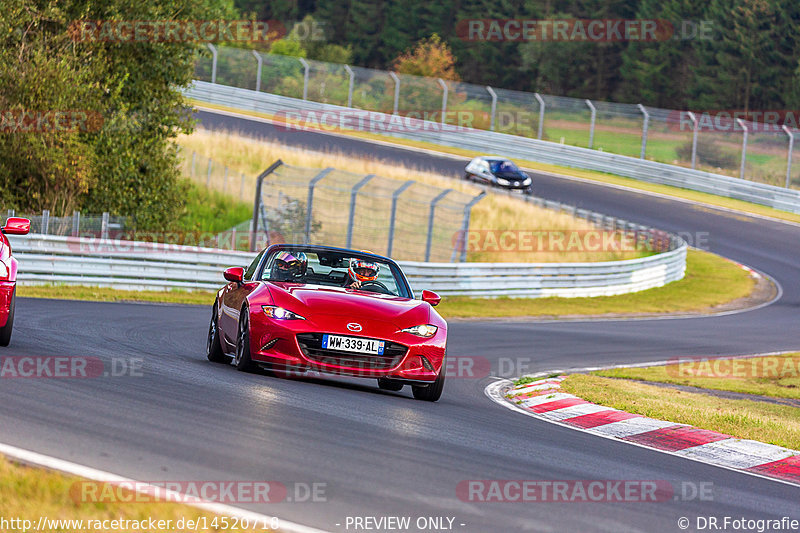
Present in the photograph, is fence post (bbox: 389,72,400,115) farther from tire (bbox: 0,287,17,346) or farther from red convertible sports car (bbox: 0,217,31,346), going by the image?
tire (bbox: 0,287,17,346)

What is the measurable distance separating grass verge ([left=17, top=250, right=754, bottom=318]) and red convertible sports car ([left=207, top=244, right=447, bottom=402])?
357 inches

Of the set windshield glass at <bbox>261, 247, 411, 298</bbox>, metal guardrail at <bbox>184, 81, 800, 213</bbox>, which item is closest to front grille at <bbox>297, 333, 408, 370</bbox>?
windshield glass at <bbox>261, 247, 411, 298</bbox>

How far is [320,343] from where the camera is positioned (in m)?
9.41

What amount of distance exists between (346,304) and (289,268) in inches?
45.4

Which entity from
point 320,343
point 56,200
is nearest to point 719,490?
point 320,343

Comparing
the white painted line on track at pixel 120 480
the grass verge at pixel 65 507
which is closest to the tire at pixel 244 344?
the white painted line on track at pixel 120 480

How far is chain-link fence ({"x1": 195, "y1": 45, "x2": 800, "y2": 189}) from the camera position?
4456cm

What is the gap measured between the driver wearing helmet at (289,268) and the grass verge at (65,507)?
5455mm

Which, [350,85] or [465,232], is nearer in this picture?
[465,232]

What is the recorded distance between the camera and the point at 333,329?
9.41 meters

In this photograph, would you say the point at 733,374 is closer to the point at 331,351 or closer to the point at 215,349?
the point at 215,349

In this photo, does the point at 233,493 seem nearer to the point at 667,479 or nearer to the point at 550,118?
the point at 667,479

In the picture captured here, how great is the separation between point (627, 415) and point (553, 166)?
125 ft

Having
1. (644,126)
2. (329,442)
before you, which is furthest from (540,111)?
(329,442)
